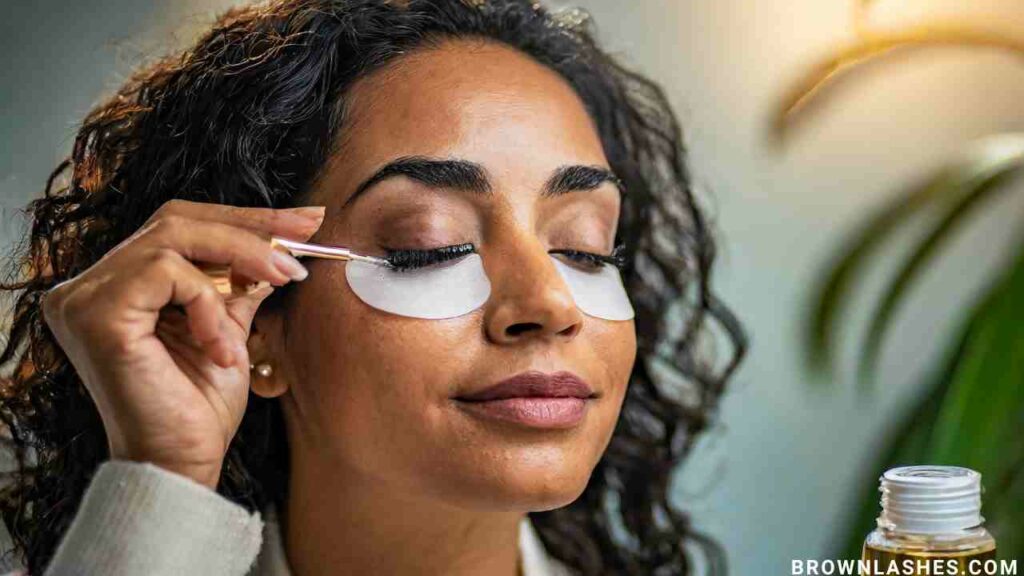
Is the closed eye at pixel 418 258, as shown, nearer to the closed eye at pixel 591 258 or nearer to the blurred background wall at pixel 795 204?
the closed eye at pixel 591 258

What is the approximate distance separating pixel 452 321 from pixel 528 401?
0.26ft

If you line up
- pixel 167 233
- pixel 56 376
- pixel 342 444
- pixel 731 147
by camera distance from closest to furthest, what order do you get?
pixel 167 233 < pixel 342 444 < pixel 56 376 < pixel 731 147

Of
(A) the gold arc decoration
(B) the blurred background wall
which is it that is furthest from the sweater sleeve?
(A) the gold arc decoration

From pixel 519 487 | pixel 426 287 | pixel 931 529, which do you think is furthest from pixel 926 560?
pixel 426 287

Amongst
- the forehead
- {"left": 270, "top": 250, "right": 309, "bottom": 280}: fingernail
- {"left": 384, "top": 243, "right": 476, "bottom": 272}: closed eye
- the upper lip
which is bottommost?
the upper lip

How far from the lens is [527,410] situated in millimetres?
852

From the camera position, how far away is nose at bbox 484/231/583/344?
2.79 ft

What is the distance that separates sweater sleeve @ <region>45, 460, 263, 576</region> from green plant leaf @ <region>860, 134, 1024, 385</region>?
2.31 ft

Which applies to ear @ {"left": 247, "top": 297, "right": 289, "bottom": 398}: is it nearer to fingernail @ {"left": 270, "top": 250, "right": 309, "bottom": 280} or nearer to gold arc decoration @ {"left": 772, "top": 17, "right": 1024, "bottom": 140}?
fingernail @ {"left": 270, "top": 250, "right": 309, "bottom": 280}

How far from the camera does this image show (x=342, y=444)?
2.93 ft

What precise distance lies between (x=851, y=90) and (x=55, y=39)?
0.82m

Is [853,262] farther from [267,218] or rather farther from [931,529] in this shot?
[267,218]

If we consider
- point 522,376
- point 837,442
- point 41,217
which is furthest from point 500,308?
point 837,442

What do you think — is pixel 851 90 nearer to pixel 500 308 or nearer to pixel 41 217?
pixel 500 308
